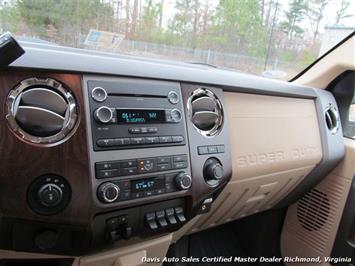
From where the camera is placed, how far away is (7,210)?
680 mm

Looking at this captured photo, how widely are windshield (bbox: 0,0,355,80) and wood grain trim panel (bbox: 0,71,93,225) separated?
362mm

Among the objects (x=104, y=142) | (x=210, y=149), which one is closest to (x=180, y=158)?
(x=210, y=149)

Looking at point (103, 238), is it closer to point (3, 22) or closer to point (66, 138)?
point (66, 138)

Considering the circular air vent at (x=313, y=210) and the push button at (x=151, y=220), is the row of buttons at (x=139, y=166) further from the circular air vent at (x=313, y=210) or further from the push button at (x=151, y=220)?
the circular air vent at (x=313, y=210)

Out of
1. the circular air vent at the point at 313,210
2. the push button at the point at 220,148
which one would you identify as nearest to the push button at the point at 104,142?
the push button at the point at 220,148

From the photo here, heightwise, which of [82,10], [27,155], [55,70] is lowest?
[27,155]

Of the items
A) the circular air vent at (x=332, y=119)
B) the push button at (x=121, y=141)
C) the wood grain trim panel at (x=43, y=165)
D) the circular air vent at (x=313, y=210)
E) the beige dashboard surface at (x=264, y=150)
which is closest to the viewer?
the wood grain trim panel at (x=43, y=165)

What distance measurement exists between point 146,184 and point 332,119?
3.60 feet

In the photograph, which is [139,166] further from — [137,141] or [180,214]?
[180,214]

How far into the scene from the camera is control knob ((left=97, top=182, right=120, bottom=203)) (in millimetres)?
740

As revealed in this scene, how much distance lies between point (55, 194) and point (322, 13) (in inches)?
54.4

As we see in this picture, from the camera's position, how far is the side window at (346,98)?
5.12 feet

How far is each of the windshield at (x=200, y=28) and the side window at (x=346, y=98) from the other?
171mm

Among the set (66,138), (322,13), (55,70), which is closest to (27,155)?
(66,138)
